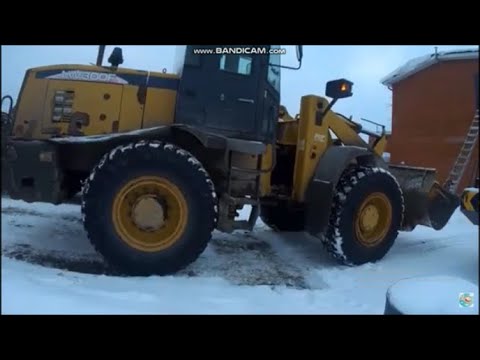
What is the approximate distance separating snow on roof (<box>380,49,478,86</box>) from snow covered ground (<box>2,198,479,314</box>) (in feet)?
3.10

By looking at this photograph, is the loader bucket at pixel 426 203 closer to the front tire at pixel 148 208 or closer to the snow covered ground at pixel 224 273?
the snow covered ground at pixel 224 273

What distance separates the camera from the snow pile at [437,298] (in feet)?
6.48

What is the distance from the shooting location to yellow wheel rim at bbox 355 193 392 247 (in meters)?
4.27

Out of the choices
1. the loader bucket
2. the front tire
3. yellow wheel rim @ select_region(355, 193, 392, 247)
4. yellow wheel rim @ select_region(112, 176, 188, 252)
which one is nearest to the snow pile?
the front tire

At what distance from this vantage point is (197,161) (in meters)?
3.35

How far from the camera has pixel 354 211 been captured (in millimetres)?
4195

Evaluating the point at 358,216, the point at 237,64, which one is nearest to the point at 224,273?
the point at 358,216

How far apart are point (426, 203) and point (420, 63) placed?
2.05 metres

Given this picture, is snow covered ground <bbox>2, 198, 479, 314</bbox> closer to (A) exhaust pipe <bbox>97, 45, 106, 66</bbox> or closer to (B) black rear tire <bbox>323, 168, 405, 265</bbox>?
(B) black rear tire <bbox>323, 168, 405, 265</bbox>

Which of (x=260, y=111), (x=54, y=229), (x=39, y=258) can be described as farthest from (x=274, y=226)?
(x=39, y=258)

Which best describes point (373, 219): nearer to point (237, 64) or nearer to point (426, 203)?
Result: point (426, 203)

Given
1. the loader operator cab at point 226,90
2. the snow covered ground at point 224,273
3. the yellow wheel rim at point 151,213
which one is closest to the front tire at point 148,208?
the yellow wheel rim at point 151,213
